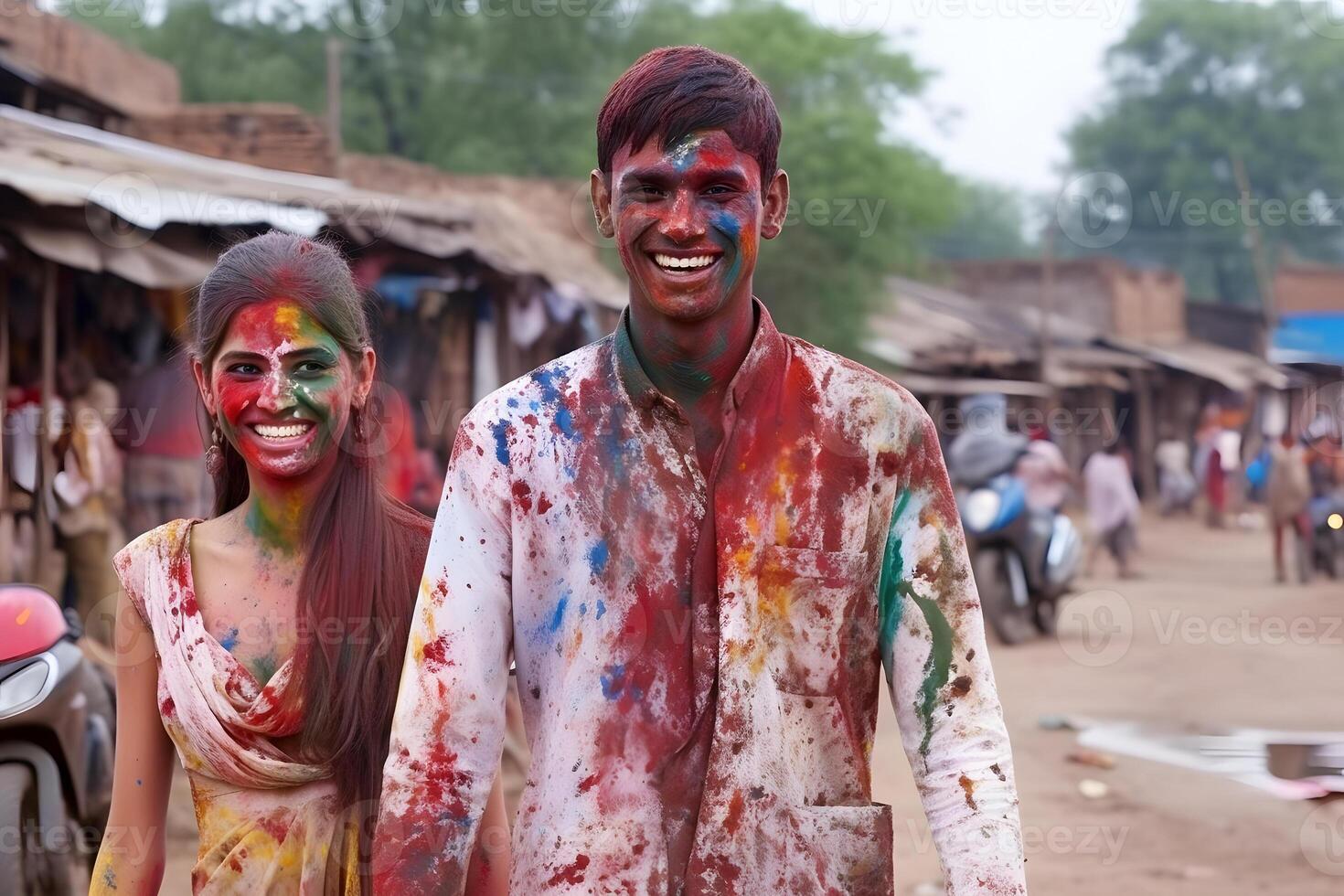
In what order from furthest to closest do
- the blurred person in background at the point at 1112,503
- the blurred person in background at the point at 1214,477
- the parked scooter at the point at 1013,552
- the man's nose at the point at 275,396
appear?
the blurred person in background at the point at 1214,477, the blurred person in background at the point at 1112,503, the parked scooter at the point at 1013,552, the man's nose at the point at 275,396

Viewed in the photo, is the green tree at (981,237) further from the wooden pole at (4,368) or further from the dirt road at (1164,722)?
the wooden pole at (4,368)

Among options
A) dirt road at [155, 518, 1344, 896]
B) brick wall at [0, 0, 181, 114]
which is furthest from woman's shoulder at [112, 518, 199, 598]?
brick wall at [0, 0, 181, 114]

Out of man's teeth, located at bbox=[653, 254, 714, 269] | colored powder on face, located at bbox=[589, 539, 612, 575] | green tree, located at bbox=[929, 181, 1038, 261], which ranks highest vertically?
green tree, located at bbox=[929, 181, 1038, 261]

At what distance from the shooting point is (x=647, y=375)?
2.32m

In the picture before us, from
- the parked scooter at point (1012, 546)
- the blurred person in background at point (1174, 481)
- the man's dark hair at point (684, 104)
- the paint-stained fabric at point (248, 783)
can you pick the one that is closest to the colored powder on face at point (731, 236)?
the man's dark hair at point (684, 104)

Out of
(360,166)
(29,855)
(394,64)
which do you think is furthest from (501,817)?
(394,64)

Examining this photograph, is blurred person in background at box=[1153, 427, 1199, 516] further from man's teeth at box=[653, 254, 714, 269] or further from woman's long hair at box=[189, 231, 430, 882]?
man's teeth at box=[653, 254, 714, 269]

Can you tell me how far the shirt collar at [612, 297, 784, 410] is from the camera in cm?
228

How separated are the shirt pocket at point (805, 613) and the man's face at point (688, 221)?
1.29 feet

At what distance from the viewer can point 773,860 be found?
2105 millimetres

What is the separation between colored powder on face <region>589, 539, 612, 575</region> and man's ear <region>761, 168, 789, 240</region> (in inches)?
22.0

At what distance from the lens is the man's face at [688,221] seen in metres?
2.27

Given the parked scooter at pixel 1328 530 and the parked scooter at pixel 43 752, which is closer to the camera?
the parked scooter at pixel 43 752

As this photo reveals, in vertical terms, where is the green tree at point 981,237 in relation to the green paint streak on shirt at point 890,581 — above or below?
above
